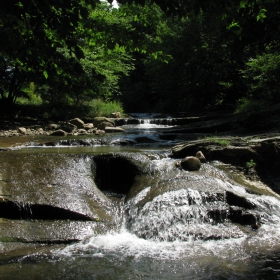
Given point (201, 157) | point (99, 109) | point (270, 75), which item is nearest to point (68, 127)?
point (99, 109)

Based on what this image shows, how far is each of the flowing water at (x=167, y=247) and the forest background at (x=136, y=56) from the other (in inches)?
85.9

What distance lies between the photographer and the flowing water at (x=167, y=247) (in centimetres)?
386

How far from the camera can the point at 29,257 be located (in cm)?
430

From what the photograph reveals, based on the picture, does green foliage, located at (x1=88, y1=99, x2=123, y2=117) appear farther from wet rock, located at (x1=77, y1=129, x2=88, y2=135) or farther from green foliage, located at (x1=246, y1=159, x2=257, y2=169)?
green foliage, located at (x1=246, y1=159, x2=257, y2=169)

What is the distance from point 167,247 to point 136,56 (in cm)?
3272

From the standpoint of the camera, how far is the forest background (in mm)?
3025

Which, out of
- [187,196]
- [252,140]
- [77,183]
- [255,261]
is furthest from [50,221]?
[252,140]

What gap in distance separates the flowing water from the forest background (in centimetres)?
218

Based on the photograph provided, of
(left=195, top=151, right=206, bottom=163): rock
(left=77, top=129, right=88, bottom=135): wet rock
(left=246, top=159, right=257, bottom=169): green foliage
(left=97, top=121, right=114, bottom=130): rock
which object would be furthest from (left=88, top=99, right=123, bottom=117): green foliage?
(left=246, top=159, right=257, bottom=169): green foliage

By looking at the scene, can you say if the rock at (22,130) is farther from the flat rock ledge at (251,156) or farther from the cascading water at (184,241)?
the cascading water at (184,241)

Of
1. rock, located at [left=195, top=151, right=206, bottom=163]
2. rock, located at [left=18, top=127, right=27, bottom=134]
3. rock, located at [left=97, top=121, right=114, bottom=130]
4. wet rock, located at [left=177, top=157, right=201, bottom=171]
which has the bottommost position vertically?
wet rock, located at [left=177, top=157, right=201, bottom=171]

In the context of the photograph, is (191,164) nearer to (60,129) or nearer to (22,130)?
(60,129)

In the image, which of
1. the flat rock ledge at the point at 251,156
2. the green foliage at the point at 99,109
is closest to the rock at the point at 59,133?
the green foliage at the point at 99,109

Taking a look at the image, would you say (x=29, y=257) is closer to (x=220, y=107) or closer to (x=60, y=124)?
(x=60, y=124)
